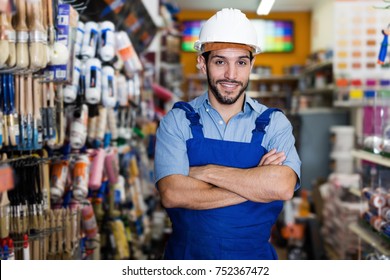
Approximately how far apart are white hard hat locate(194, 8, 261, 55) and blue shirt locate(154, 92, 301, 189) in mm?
251

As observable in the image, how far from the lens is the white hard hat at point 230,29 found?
7.27ft

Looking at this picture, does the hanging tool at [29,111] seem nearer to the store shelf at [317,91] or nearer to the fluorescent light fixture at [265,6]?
the fluorescent light fixture at [265,6]

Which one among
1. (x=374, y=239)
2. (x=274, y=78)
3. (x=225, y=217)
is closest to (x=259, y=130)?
(x=225, y=217)

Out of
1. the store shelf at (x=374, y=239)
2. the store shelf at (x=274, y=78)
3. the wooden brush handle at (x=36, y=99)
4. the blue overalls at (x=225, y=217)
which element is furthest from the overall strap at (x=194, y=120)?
the store shelf at (x=274, y=78)

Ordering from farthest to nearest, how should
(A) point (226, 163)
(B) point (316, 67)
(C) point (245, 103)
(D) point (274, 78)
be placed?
(D) point (274, 78) → (B) point (316, 67) → (C) point (245, 103) → (A) point (226, 163)

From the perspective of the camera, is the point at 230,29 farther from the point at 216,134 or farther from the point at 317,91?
the point at 317,91

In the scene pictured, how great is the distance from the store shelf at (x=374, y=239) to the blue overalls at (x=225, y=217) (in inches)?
46.2

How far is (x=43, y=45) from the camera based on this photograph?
7.55ft

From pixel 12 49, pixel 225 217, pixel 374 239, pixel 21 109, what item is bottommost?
pixel 374 239

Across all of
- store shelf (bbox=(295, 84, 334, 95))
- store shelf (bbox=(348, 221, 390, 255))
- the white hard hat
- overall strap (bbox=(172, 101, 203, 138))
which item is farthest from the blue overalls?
store shelf (bbox=(295, 84, 334, 95))

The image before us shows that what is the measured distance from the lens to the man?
7.23ft

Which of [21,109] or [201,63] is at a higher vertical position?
[201,63]

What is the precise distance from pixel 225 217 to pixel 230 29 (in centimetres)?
71

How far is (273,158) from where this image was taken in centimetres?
222
